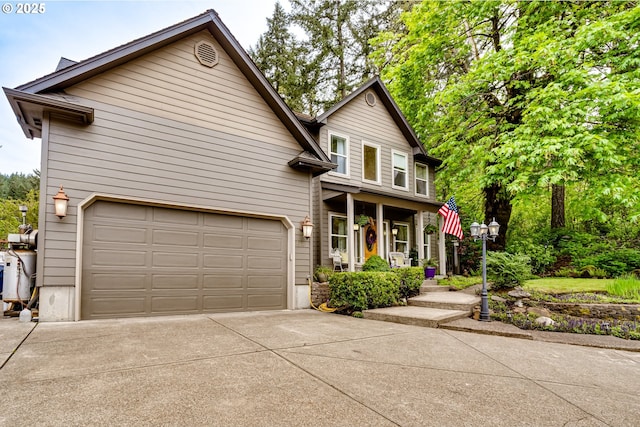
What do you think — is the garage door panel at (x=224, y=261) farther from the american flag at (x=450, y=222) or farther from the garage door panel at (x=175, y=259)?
the american flag at (x=450, y=222)

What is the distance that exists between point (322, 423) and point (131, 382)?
181 cm

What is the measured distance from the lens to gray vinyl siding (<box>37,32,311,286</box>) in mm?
5770

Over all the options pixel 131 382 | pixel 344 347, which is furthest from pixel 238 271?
pixel 131 382

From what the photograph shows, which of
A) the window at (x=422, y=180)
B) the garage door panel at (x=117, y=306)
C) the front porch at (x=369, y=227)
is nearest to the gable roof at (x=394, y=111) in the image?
the window at (x=422, y=180)

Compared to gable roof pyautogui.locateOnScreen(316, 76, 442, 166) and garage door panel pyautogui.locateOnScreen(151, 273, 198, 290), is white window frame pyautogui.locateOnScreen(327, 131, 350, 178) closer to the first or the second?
gable roof pyautogui.locateOnScreen(316, 76, 442, 166)

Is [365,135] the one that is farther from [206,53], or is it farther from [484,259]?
[484,259]

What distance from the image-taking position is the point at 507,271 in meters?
Answer: 8.02

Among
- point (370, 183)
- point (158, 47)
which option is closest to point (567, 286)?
point (370, 183)

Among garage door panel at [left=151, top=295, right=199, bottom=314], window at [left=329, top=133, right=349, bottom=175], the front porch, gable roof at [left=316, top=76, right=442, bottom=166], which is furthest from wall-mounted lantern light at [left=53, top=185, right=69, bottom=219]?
gable roof at [left=316, top=76, right=442, bottom=166]

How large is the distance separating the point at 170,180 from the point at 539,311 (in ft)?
26.8

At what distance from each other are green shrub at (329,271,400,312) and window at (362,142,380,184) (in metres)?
4.82

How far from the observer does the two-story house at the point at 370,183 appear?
1054 cm

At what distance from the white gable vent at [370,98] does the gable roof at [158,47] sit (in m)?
4.85

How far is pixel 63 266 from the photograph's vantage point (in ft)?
18.3
